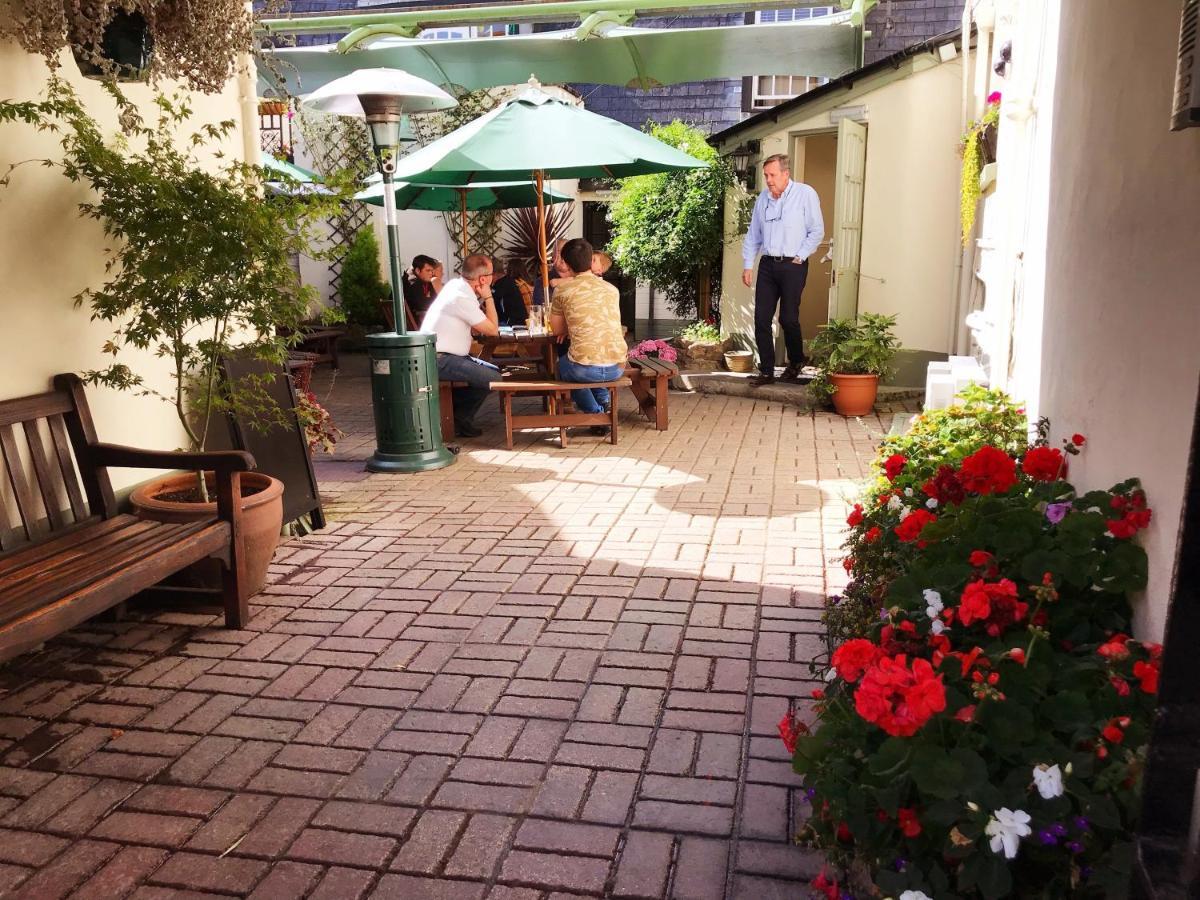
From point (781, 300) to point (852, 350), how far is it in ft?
3.77

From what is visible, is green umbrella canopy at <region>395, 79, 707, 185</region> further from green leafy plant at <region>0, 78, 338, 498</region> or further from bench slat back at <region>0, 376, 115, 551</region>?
bench slat back at <region>0, 376, 115, 551</region>

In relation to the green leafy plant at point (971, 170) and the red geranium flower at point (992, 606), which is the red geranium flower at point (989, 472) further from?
the green leafy plant at point (971, 170)

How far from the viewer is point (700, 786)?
8.40 feet

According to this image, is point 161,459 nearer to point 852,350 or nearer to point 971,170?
point 852,350

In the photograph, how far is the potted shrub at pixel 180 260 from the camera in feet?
11.6

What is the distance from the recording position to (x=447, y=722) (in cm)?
293

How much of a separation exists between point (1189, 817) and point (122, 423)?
13.3 feet

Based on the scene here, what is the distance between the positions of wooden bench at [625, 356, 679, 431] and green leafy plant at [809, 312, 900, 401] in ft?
4.17

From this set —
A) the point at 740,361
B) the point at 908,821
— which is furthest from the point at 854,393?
the point at 908,821

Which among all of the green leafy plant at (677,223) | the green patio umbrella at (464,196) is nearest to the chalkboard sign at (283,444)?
the green patio umbrella at (464,196)

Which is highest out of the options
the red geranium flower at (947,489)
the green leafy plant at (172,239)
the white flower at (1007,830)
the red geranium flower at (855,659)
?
the green leafy plant at (172,239)

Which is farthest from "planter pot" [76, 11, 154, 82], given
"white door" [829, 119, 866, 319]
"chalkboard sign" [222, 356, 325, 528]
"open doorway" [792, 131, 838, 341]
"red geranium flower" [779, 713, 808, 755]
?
"open doorway" [792, 131, 838, 341]

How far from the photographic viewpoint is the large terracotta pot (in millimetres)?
3740

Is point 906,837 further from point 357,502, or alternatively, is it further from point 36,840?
point 357,502
